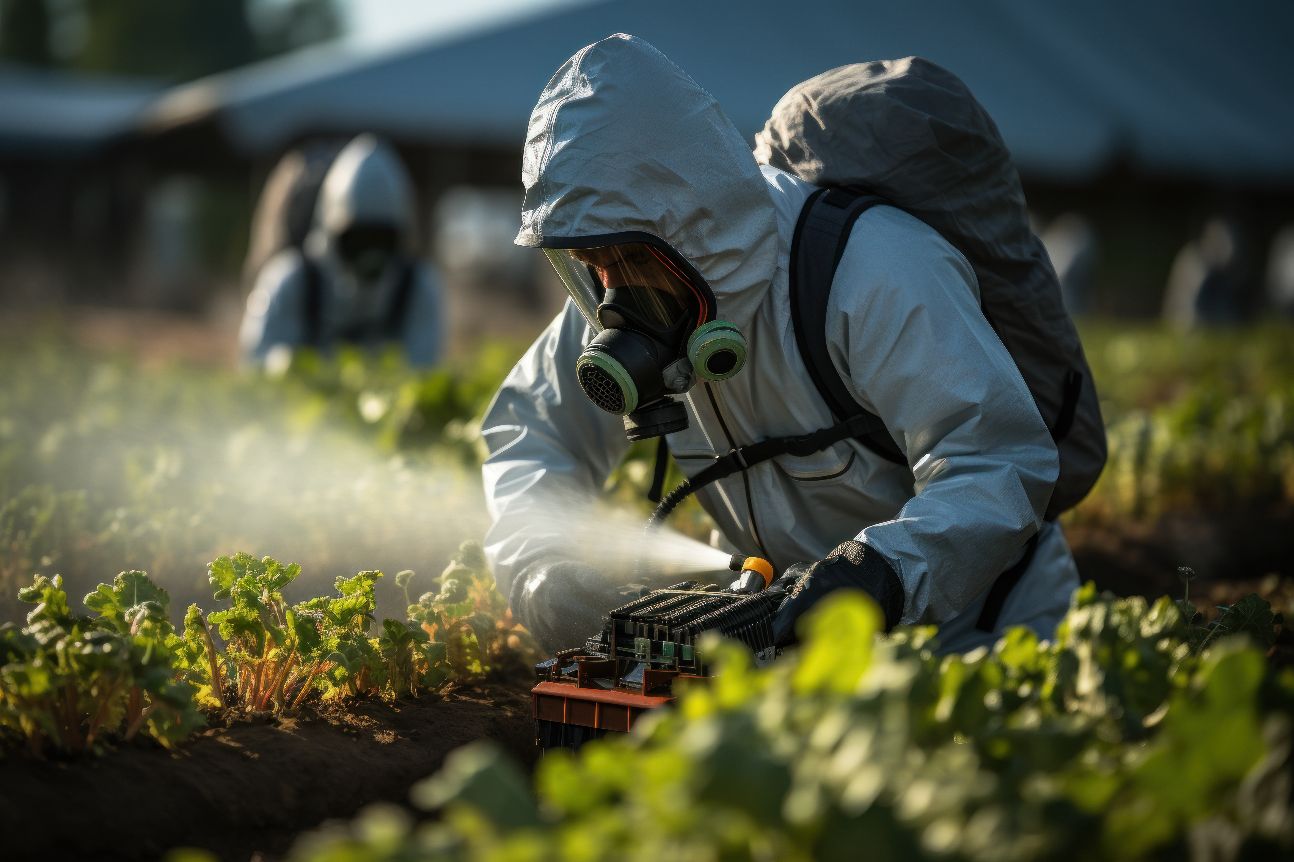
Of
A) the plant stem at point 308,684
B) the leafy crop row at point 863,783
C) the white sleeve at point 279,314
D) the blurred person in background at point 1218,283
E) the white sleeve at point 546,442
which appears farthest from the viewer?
the blurred person in background at point 1218,283

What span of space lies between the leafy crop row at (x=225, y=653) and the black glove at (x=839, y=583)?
84 cm

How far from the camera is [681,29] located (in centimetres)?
1905

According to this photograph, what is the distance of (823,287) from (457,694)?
3.79 ft

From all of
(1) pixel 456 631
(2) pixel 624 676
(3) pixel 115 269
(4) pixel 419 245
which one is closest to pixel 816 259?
(2) pixel 624 676

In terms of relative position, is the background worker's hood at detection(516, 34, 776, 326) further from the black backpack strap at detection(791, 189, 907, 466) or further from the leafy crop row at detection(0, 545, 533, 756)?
the leafy crop row at detection(0, 545, 533, 756)

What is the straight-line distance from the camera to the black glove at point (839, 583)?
215 cm

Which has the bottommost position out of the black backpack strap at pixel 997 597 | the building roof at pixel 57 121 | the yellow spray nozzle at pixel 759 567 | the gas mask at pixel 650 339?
the black backpack strap at pixel 997 597

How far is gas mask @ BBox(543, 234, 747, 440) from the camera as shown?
2.45 metres

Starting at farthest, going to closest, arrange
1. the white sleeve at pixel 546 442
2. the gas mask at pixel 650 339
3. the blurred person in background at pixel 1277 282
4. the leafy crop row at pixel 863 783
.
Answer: the blurred person in background at pixel 1277 282, the white sleeve at pixel 546 442, the gas mask at pixel 650 339, the leafy crop row at pixel 863 783

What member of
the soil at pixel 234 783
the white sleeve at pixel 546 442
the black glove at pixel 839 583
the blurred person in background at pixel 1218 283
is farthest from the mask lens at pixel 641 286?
the blurred person in background at pixel 1218 283

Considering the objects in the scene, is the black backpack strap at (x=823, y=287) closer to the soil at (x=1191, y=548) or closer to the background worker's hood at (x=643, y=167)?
the background worker's hood at (x=643, y=167)

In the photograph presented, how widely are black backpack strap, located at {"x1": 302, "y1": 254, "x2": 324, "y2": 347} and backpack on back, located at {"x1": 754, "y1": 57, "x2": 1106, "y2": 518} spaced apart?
4.38m

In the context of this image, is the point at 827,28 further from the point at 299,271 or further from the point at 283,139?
the point at 299,271

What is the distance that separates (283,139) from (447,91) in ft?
7.46
